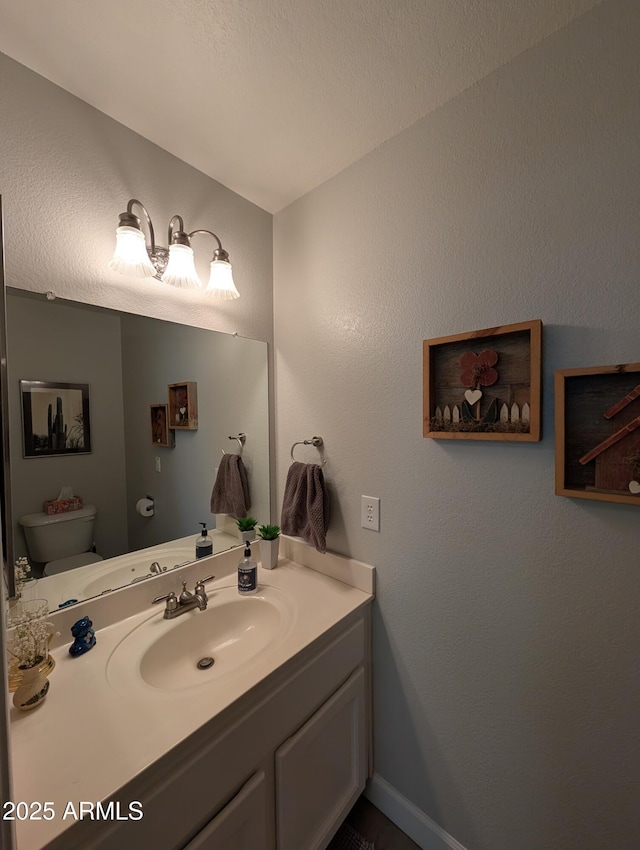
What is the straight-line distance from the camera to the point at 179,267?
1137 mm

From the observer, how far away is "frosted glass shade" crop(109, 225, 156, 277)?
1.01 m

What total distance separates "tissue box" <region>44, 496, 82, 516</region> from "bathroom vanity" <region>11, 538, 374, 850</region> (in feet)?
0.95

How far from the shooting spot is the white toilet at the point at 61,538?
0.94 m

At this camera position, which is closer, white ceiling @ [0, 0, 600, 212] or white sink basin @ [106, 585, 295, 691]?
white ceiling @ [0, 0, 600, 212]

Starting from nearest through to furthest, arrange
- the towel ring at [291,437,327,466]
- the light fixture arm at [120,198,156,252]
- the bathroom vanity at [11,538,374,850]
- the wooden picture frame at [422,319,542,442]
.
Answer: the bathroom vanity at [11,538,374,850]
the wooden picture frame at [422,319,542,442]
the light fixture arm at [120,198,156,252]
the towel ring at [291,437,327,466]

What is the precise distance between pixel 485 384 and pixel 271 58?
106 centimetres

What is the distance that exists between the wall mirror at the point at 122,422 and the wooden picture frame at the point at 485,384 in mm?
806

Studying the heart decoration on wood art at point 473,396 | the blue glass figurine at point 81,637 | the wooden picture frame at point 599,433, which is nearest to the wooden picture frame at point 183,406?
the blue glass figurine at point 81,637

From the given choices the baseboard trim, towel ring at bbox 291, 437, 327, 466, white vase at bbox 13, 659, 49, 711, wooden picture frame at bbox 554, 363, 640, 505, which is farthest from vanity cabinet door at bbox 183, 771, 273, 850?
wooden picture frame at bbox 554, 363, 640, 505

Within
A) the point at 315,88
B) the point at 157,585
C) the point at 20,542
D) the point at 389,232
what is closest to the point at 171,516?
the point at 157,585

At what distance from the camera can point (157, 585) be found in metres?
1.16

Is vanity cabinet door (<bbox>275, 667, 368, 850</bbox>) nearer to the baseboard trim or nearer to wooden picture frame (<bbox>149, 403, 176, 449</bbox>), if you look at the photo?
the baseboard trim

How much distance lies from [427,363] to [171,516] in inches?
40.9

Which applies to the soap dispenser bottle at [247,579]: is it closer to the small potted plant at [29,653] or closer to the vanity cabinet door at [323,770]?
the vanity cabinet door at [323,770]
